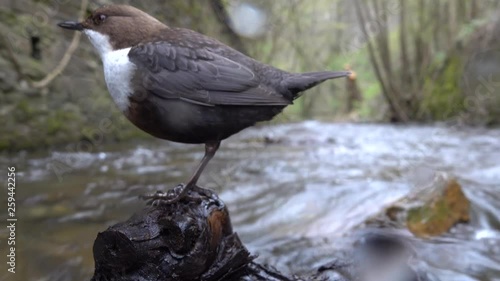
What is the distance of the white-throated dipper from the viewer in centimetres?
177

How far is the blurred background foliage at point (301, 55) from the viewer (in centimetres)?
509

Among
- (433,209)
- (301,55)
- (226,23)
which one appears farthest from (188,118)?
(301,55)

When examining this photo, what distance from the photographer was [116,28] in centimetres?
192

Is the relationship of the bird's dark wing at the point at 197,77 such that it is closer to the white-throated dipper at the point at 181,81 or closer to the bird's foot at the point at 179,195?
the white-throated dipper at the point at 181,81


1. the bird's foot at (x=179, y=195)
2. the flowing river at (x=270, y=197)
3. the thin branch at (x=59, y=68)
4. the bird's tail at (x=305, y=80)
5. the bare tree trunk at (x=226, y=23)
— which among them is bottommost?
the flowing river at (x=270, y=197)

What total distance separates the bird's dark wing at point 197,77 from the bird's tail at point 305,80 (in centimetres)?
9

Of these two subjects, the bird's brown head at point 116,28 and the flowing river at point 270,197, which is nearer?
the bird's brown head at point 116,28

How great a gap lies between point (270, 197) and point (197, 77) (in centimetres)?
239

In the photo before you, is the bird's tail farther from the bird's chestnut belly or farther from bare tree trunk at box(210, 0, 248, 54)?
bare tree trunk at box(210, 0, 248, 54)

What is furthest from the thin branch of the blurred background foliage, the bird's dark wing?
the bird's dark wing

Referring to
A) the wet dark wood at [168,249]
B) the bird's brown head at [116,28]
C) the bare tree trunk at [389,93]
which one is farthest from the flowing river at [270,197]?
the bare tree trunk at [389,93]

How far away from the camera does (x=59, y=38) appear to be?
5676 mm

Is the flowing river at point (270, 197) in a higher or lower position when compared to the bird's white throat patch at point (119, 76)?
lower

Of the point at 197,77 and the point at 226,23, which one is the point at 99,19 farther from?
the point at 226,23
